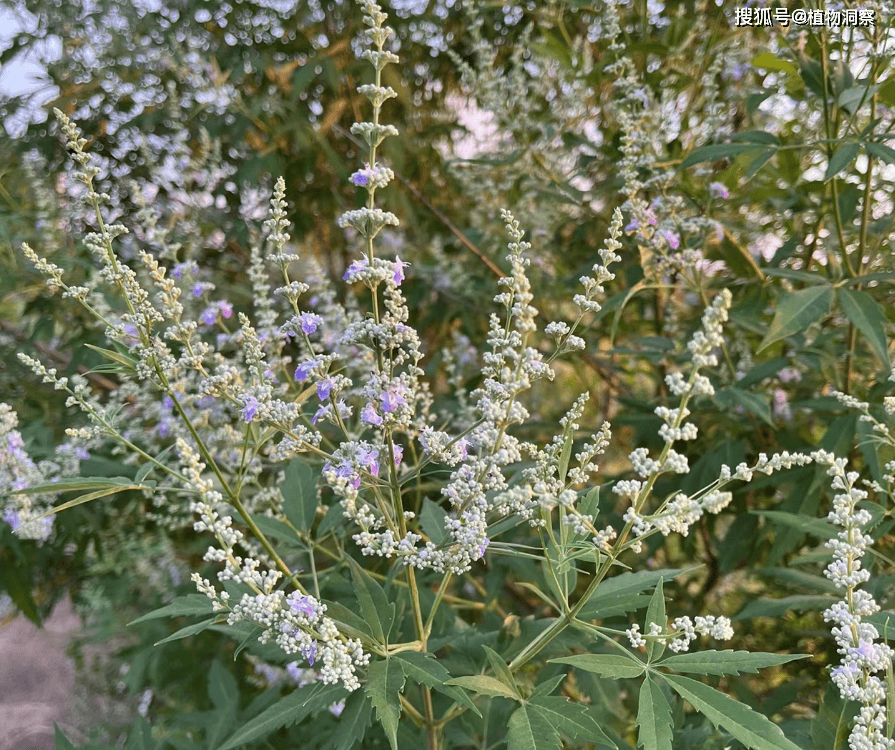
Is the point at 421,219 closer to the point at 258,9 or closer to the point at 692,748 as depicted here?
the point at 258,9

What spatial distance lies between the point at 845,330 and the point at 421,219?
2.06 m

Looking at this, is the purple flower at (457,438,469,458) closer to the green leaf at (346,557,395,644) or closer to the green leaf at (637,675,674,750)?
the green leaf at (346,557,395,644)

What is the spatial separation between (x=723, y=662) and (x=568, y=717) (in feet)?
0.94

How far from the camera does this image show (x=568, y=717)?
1.18 meters

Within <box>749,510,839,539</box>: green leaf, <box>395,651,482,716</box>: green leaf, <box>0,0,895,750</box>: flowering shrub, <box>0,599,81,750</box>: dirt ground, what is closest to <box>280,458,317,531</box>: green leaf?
<box>0,0,895,750</box>: flowering shrub

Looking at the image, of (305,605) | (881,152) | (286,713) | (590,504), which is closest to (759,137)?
(881,152)

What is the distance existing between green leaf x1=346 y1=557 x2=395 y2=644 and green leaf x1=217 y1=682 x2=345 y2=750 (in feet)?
0.58

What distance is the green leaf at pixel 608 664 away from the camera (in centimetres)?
114

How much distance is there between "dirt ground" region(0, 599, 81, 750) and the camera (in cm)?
474

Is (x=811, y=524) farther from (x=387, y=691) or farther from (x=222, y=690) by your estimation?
(x=222, y=690)

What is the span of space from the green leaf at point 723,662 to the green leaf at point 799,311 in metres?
0.83

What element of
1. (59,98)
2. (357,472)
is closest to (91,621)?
(59,98)

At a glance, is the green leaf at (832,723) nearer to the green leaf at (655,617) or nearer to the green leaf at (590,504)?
the green leaf at (655,617)

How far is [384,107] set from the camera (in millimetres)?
3646
